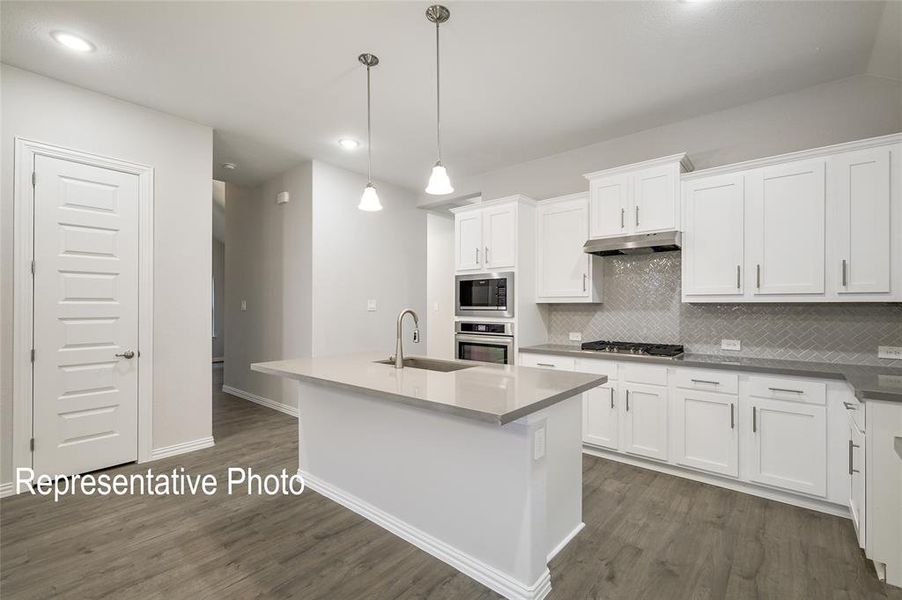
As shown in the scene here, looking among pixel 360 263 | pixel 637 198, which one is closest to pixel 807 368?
pixel 637 198

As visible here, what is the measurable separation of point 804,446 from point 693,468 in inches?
26.4

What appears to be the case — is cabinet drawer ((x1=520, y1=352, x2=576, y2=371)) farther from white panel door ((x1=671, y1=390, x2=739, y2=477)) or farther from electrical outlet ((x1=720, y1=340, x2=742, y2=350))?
electrical outlet ((x1=720, y1=340, x2=742, y2=350))

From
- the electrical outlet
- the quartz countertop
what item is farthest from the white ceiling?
the quartz countertop

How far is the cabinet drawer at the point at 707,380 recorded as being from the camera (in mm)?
2723

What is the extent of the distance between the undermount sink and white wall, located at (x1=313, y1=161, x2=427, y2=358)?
1899mm

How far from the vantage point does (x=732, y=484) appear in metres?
2.77

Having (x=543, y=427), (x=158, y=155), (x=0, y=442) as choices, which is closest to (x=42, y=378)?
(x=0, y=442)

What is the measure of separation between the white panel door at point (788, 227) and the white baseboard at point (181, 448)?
4.54 metres

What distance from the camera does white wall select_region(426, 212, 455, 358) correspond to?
667 centimetres

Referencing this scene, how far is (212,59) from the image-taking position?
256 centimetres

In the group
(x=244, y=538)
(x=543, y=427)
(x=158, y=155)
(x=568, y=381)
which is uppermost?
(x=158, y=155)

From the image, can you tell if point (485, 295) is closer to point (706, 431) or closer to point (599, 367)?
point (599, 367)

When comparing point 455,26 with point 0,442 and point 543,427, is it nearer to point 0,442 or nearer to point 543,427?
point 543,427

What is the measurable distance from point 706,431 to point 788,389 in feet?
1.87
